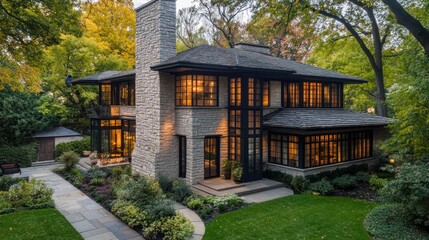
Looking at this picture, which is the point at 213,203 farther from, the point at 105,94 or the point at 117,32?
the point at 117,32

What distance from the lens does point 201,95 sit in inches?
612

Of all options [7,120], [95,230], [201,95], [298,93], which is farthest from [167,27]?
[7,120]

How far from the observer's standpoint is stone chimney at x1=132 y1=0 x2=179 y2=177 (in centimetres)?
1564

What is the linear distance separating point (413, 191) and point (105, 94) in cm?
2051

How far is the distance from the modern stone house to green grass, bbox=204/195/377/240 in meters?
3.29

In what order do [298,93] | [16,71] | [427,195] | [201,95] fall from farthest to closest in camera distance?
[298,93]
[201,95]
[16,71]
[427,195]

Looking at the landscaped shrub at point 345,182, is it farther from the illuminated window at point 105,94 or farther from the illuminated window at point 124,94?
the illuminated window at point 105,94

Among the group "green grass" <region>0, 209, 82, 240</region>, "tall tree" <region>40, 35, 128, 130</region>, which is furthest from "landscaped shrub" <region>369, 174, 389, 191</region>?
"tall tree" <region>40, 35, 128, 130</region>

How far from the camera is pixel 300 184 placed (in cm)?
1468

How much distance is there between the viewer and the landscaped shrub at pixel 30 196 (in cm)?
1185

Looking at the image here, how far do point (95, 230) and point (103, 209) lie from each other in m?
2.31

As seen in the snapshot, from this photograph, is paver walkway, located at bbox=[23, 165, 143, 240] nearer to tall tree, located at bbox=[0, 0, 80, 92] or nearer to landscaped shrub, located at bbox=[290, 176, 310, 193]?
tall tree, located at bbox=[0, 0, 80, 92]

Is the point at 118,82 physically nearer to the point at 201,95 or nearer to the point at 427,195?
the point at 201,95

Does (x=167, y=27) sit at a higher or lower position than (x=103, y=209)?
higher
